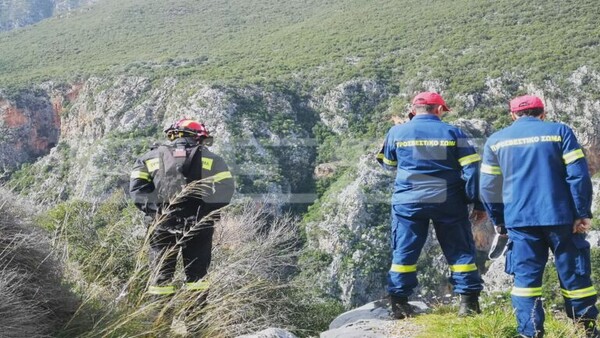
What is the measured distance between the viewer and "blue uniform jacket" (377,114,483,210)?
376 cm

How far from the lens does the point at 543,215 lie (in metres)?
3.24

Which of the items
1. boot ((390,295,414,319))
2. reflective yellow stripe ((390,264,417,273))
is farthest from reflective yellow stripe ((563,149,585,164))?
boot ((390,295,414,319))

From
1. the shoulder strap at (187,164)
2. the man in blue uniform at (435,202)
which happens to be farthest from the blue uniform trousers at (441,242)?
the shoulder strap at (187,164)

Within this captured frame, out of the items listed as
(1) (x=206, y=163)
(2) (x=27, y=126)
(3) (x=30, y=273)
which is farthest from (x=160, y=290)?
(2) (x=27, y=126)

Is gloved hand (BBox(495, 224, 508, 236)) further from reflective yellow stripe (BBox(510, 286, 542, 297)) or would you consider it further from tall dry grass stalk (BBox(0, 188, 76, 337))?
tall dry grass stalk (BBox(0, 188, 76, 337))

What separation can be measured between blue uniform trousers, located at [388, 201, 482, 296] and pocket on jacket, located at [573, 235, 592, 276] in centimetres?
74

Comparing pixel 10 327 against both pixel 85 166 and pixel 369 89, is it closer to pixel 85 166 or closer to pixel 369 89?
pixel 85 166

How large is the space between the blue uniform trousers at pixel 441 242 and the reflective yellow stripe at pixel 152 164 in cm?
172

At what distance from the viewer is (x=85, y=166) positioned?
107 ft

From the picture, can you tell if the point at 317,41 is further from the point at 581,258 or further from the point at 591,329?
the point at 591,329

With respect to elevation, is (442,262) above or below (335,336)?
below

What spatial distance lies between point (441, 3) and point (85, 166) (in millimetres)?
A: 32744

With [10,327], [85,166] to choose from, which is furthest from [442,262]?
[10,327]

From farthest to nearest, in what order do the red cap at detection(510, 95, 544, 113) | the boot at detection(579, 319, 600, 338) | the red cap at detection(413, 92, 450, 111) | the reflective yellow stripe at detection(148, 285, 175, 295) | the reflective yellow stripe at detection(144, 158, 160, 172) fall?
the red cap at detection(413, 92, 450, 111)
the reflective yellow stripe at detection(144, 158, 160, 172)
the red cap at detection(510, 95, 544, 113)
the boot at detection(579, 319, 600, 338)
the reflective yellow stripe at detection(148, 285, 175, 295)
